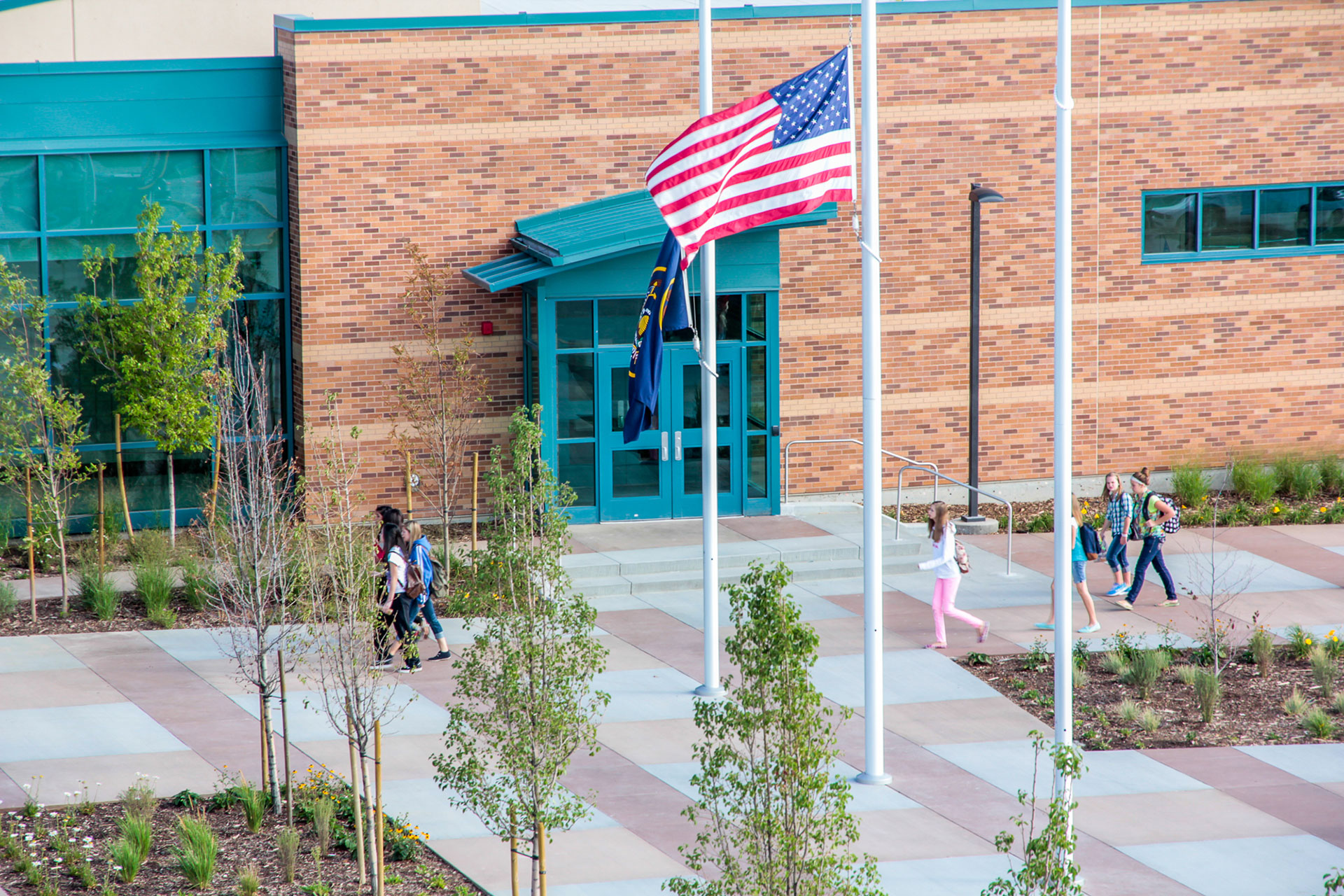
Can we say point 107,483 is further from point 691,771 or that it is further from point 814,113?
point 814,113

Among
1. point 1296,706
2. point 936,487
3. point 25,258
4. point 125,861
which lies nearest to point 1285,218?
point 936,487

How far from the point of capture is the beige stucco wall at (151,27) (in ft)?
75.9

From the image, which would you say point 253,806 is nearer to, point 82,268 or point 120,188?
point 82,268

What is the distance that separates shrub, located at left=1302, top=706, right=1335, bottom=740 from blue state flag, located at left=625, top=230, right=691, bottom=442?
6130 millimetres

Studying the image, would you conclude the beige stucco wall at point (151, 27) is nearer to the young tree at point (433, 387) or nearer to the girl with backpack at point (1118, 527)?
the young tree at point (433, 387)

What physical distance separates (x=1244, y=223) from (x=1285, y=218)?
0.67 metres

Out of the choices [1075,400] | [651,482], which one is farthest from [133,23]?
[1075,400]

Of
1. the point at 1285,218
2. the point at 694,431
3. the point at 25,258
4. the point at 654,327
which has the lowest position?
the point at 694,431

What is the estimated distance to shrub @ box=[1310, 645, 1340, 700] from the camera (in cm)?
1392

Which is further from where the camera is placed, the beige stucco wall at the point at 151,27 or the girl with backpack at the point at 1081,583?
the beige stucco wall at the point at 151,27

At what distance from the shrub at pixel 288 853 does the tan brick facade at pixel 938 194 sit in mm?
9767

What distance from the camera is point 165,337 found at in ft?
58.8

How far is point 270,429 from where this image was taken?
1980 cm

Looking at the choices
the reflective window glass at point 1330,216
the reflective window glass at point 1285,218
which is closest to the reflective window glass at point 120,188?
the reflective window glass at point 1285,218
